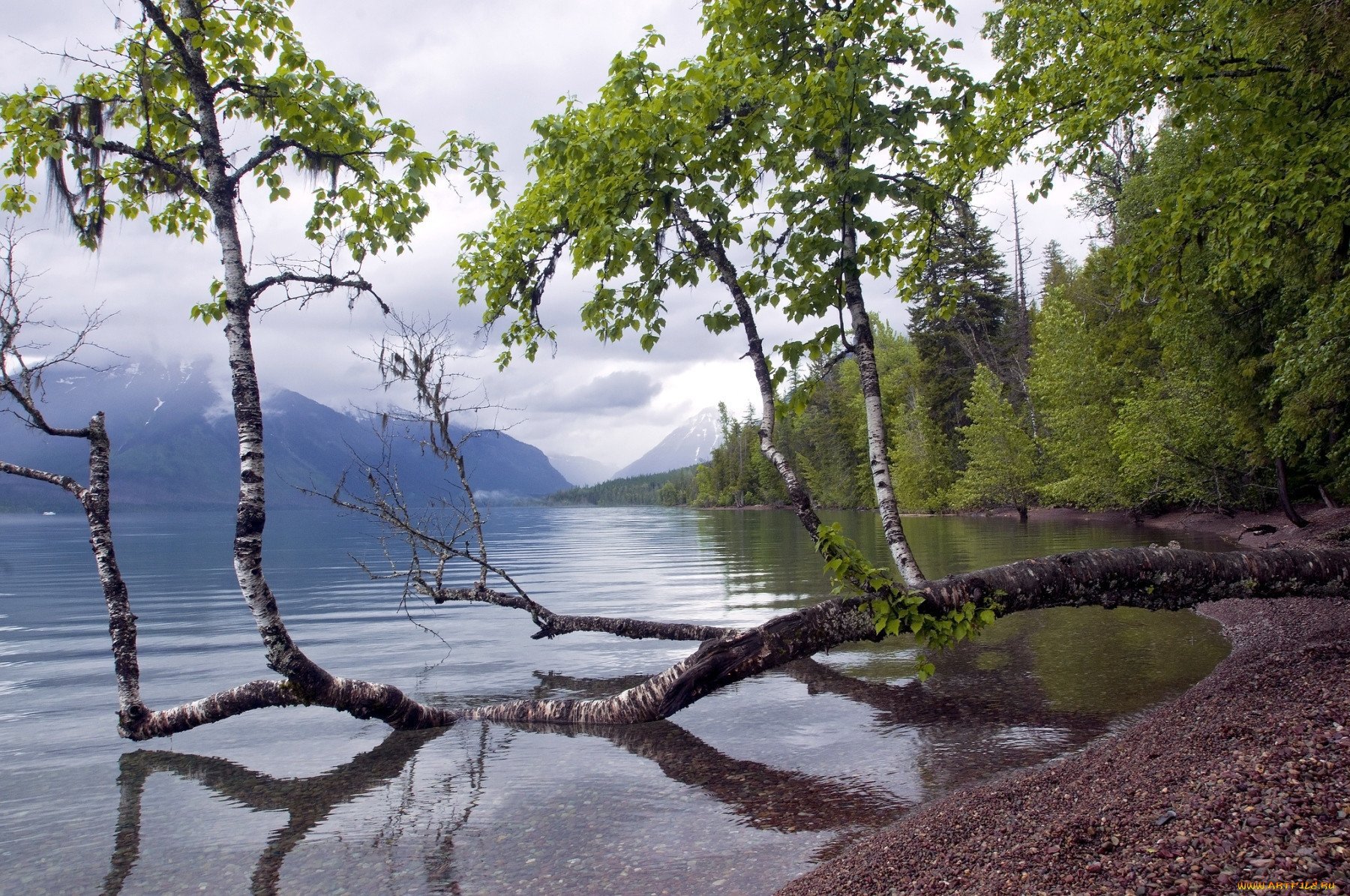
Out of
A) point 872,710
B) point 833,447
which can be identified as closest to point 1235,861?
point 872,710

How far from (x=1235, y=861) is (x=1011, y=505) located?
66.7 metres

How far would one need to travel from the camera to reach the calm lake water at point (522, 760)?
629 cm

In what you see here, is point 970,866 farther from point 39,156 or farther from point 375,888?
point 39,156

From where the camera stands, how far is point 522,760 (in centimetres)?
885

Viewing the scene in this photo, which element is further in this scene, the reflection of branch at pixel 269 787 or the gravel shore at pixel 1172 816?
the reflection of branch at pixel 269 787

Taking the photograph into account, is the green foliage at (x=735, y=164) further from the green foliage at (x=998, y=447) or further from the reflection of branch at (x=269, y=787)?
the green foliage at (x=998, y=447)

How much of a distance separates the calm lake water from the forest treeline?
422 centimetres

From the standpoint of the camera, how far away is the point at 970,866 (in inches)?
173

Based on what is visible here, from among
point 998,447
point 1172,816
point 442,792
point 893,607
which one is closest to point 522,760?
point 442,792

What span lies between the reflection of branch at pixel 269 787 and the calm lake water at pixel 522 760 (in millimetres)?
35

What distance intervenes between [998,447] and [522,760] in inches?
2213

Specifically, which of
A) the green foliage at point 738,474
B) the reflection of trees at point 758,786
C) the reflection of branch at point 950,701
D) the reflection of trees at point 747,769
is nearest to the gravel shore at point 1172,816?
the reflection of trees at point 758,786

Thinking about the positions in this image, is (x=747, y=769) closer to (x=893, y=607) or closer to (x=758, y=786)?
(x=758, y=786)

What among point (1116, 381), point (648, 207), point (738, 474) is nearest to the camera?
point (648, 207)
